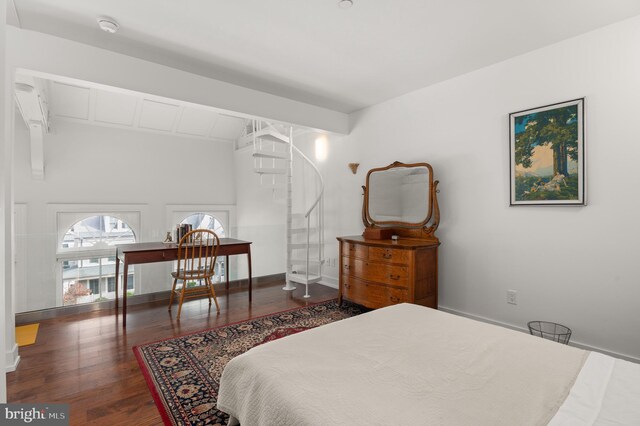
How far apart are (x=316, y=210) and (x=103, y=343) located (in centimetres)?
298

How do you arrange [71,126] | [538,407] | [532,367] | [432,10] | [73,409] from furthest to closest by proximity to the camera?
[71,126], [432,10], [73,409], [532,367], [538,407]

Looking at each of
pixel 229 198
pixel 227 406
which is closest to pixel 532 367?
pixel 227 406

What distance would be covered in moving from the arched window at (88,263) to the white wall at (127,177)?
0.32 meters

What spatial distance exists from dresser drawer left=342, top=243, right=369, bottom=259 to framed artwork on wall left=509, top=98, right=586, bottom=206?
1.45m

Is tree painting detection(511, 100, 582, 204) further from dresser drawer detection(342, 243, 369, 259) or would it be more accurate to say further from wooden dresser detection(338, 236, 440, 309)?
dresser drawer detection(342, 243, 369, 259)

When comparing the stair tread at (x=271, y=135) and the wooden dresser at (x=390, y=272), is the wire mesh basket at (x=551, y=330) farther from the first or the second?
the stair tread at (x=271, y=135)

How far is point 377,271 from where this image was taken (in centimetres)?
327

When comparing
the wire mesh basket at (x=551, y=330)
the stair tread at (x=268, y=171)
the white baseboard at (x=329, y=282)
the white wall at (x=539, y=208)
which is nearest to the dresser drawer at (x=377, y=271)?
the white wall at (x=539, y=208)

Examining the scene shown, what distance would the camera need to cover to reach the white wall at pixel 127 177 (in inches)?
189

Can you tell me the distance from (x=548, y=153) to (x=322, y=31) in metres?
2.08

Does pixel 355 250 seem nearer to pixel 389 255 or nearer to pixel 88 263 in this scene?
pixel 389 255

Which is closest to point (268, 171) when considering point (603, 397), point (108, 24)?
point (108, 24)

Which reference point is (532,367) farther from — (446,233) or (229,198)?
(229,198)

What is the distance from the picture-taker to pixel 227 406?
4.37 ft
